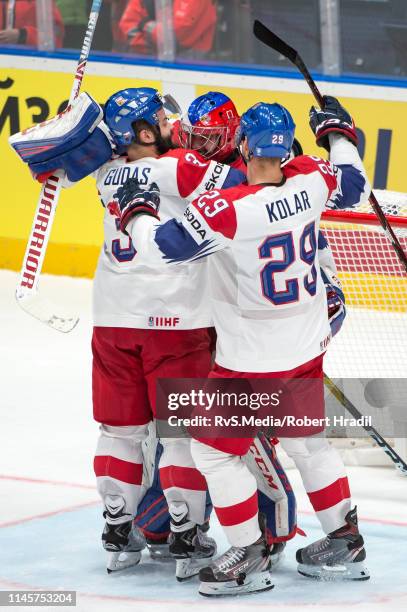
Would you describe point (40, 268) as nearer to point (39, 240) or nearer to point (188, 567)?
point (39, 240)

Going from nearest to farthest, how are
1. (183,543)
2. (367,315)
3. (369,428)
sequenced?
1. (183,543)
2. (369,428)
3. (367,315)

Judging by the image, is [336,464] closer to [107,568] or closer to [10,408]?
[107,568]

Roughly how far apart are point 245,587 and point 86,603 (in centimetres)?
41

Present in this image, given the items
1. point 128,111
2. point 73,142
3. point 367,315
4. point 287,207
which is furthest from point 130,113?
point 367,315

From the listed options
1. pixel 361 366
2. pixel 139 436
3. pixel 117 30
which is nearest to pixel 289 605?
pixel 139 436

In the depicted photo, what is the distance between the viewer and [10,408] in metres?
5.63

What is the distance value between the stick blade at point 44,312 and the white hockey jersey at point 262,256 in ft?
1.61

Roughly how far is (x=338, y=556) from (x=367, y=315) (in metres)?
2.06

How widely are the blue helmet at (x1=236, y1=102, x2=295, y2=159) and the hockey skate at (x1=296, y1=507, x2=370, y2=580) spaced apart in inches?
37.9

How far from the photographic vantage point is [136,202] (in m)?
3.34

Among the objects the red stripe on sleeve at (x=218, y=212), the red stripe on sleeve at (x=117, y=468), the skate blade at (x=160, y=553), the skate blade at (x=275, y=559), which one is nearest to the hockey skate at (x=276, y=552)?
the skate blade at (x=275, y=559)

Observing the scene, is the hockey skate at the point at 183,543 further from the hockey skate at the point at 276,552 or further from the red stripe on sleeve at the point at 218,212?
the red stripe on sleeve at the point at 218,212

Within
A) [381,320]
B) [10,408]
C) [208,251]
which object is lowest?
[10,408]

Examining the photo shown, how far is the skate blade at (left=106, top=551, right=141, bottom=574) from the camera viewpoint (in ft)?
12.1
